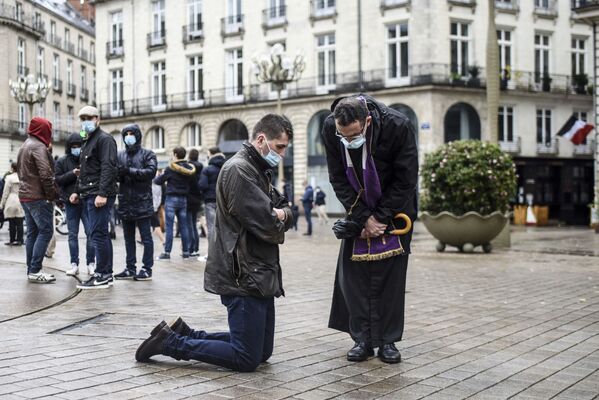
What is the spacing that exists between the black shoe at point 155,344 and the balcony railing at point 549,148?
3665 centimetres

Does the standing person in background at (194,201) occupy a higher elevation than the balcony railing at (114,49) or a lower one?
lower

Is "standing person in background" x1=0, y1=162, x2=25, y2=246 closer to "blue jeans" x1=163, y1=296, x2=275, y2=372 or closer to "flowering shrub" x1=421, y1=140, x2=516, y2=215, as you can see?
"flowering shrub" x1=421, y1=140, x2=516, y2=215

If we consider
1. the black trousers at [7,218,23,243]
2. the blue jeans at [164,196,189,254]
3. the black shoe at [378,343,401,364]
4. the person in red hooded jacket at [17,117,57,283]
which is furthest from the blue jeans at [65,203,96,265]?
the black trousers at [7,218,23,243]

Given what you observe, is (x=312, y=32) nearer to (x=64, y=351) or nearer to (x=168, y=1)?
(x=168, y=1)

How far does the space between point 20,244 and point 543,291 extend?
11.9 m

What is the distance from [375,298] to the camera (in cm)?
512

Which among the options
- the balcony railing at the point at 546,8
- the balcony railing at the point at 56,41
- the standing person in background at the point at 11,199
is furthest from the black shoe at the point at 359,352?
the balcony railing at the point at 56,41

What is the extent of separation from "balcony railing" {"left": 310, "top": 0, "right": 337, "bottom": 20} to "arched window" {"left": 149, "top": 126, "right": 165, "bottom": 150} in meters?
12.4

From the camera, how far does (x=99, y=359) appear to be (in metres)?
5.00

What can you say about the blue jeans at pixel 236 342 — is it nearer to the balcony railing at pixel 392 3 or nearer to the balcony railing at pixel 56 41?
the balcony railing at pixel 392 3

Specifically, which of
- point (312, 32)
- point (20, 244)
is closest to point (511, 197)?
point (20, 244)

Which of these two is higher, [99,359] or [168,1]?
[168,1]

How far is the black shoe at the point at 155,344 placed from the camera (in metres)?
4.76

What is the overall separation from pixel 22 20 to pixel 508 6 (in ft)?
125
